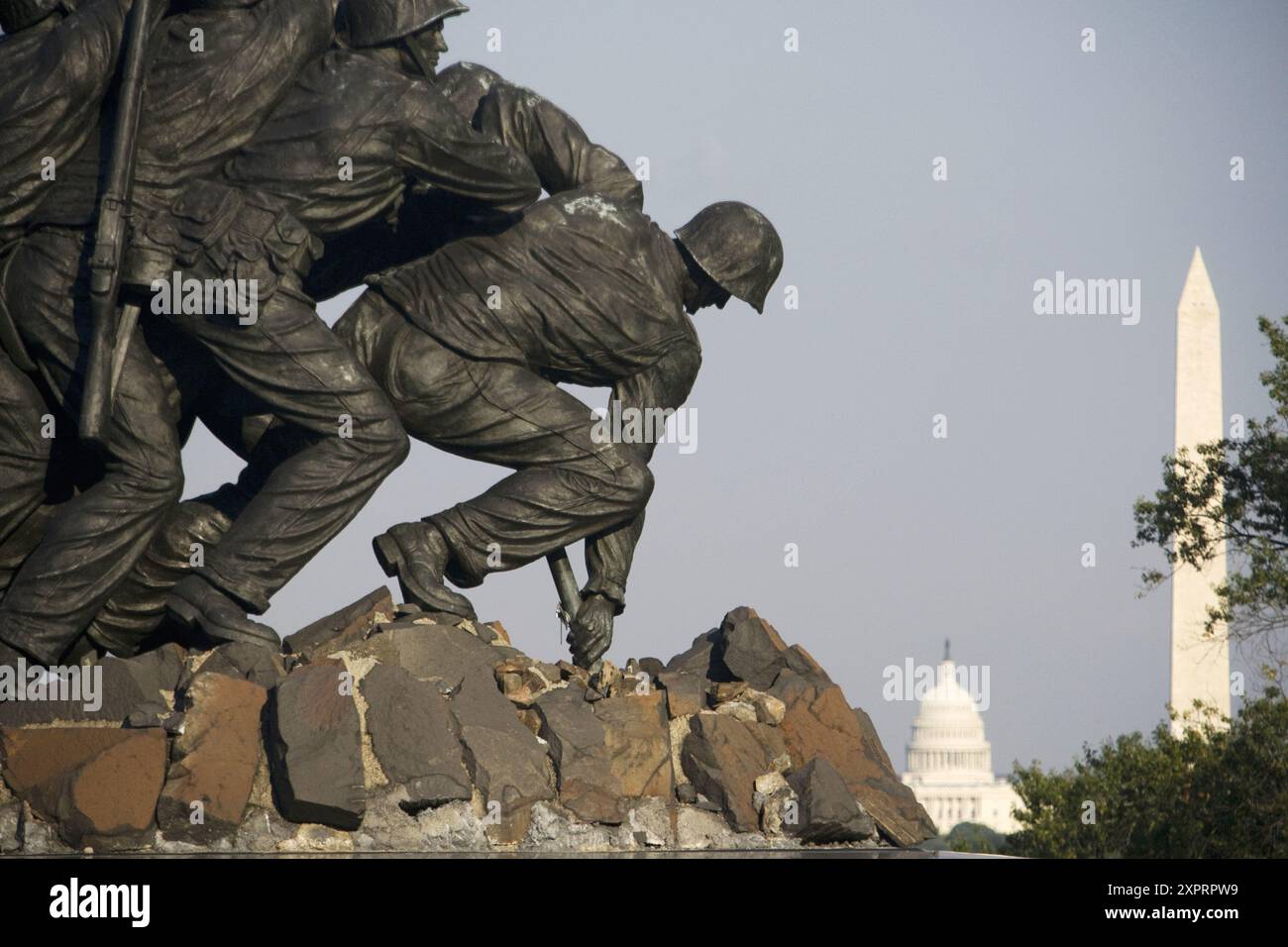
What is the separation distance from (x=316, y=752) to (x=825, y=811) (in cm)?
212

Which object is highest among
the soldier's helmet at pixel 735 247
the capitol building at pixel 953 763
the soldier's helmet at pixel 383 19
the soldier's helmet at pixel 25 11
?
the soldier's helmet at pixel 383 19

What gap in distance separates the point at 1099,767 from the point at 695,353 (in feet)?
42.6

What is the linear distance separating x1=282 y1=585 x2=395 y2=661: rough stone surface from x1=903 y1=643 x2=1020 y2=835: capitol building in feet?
266

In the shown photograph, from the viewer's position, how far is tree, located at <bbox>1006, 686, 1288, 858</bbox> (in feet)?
59.9

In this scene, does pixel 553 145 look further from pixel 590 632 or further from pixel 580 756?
pixel 580 756

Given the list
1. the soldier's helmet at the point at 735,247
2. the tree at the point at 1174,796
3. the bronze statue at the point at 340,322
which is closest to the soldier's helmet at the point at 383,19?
the bronze statue at the point at 340,322

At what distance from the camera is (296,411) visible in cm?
905

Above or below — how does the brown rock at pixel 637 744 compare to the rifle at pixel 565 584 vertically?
below

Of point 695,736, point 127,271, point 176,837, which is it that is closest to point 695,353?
point 695,736

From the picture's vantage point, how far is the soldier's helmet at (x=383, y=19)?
948 centimetres

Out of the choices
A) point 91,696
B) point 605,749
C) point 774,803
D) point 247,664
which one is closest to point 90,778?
point 91,696

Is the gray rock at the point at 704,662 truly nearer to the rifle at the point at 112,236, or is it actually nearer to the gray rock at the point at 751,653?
the gray rock at the point at 751,653

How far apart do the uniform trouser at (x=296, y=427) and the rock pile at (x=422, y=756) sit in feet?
1.21
